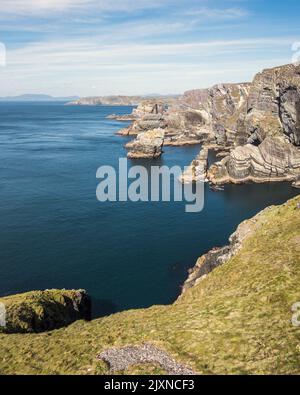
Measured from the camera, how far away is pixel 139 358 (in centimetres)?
2816

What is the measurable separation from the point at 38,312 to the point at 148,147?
148535 millimetres

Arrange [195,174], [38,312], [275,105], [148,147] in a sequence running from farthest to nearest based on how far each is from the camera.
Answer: [148,147]
[275,105]
[195,174]
[38,312]

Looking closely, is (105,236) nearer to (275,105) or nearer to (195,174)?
(195,174)

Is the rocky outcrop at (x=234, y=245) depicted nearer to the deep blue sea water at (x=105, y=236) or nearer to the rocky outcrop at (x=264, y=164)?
the deep blue sea water at (x=105, y=236)

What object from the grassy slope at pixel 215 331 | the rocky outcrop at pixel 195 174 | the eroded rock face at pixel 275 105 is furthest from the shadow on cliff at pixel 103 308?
the eroded rock face at pixel 275 105

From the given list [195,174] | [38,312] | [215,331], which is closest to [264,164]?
[195,174]

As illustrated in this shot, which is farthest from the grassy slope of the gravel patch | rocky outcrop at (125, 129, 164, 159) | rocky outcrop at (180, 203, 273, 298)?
rocky outcrop at (125, 129, 164, 159)

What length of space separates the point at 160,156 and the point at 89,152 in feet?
114

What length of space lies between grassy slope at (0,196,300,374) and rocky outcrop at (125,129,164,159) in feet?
476

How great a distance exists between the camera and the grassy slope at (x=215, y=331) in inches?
1046

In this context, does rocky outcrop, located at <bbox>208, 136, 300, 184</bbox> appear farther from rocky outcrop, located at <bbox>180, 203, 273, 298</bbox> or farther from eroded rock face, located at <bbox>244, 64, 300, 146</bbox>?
rocky outcrop, located at <bbox>180, 203, 273, 298</bbox>

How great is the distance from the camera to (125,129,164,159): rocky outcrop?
186m
